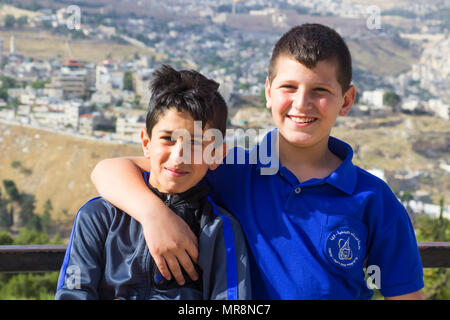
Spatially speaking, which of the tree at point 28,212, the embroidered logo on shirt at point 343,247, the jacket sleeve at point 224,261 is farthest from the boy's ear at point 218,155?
the tree at point 28,212

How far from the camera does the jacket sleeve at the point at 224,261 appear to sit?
781mm

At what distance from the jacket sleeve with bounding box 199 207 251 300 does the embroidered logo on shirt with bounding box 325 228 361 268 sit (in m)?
0.14

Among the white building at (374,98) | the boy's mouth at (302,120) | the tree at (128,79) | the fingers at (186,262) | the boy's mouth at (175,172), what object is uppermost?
the boy's mouth at (302,120)

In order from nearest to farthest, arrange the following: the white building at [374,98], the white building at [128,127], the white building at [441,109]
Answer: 1. the white building at [128,127]
2. the white building at [441,109]
3. the white building at [374,98]

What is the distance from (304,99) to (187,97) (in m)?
0.20

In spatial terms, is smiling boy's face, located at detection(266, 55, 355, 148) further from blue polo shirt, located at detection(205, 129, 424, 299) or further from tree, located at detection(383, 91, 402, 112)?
tree, located at detection(383, 91, 402, 112)

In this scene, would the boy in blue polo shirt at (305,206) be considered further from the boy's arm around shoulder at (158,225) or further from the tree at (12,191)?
the tree at (12,191)

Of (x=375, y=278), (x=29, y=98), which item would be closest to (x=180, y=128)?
(x=375, y=278)

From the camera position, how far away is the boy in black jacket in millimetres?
788

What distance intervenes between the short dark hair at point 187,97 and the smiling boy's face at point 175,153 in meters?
→ 0.01

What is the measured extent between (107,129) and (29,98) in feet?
21.3

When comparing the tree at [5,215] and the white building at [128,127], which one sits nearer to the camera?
the tree at [5,215]

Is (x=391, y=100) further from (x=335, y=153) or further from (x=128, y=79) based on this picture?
(x=335, y=153)
